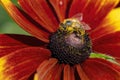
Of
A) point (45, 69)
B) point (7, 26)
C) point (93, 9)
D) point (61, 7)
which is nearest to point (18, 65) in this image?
point (45, 69)

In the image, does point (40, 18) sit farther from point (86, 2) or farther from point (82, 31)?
point (86, 2)

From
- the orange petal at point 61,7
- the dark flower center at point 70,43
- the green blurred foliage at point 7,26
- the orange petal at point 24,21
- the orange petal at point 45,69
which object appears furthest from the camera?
the green blurred foliage at point 7,26

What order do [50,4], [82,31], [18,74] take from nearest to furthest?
[18,74] < [82,31] < [50,4]

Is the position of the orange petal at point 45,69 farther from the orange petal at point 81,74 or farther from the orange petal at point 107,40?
the orange petal at point 107,40

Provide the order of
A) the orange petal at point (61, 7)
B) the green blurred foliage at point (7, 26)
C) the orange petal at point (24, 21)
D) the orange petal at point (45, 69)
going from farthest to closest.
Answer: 1. the green blurred foliage at point (7, 26)
2. the orange petal at point (61, 7)
3. the orange petal at point (24, 21)
4. the orange petal at point (45, 69)

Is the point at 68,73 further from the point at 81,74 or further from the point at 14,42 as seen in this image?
the point at 14,42

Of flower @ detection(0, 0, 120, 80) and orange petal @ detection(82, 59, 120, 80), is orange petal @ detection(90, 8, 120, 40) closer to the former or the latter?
flower @ detection(0, 0, 120, 80)

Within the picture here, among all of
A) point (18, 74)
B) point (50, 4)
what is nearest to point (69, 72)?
point (18, 74)

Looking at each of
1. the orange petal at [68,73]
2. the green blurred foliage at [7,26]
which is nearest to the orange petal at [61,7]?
the orange petal at [68,73]
